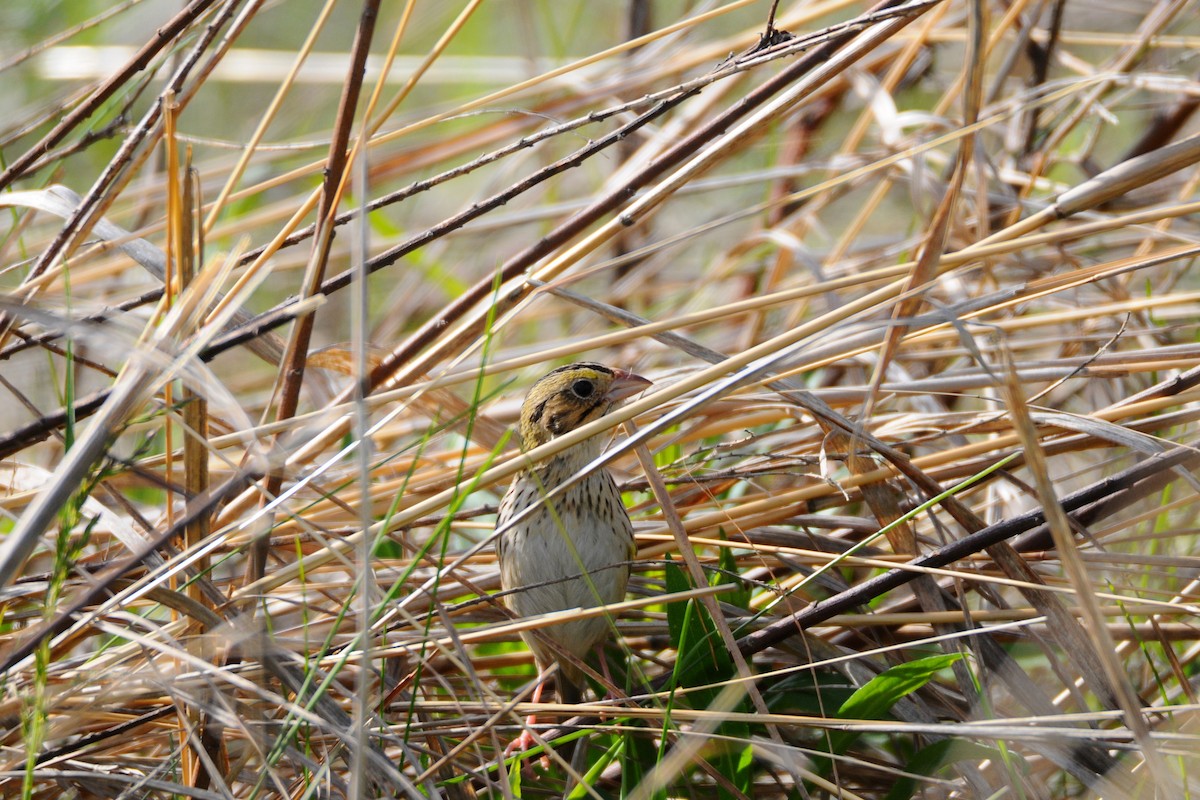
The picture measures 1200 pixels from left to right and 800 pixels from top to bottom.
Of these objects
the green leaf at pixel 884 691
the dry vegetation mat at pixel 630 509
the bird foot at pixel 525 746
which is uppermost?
the dry vegetation mat at pixel 630 509

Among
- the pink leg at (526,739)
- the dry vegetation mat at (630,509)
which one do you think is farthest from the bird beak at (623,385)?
the pink leg at (526,739)

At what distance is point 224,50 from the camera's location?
105 inches

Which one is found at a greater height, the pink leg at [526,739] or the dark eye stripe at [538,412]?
the dark eye stripe at [538,412]

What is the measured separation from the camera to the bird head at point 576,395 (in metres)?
3.19

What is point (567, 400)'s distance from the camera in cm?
323

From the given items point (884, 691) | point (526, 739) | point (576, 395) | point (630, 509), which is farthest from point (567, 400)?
point (884, 691)

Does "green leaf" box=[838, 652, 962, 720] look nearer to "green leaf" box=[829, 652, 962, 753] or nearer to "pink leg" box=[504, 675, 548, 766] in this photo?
"green leaf" box=[829, 652, 962, 753]

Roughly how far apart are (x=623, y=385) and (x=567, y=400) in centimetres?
18

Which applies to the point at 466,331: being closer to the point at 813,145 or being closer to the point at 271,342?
the point at 271,342

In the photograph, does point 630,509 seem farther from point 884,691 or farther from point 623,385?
point 884,691

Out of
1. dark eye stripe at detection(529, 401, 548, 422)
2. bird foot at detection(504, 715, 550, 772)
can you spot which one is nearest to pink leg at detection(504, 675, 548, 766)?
bird foot at detection(504, 715, 550, 772)

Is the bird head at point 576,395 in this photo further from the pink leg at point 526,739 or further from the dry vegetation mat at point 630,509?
the pink leg at point 526,739

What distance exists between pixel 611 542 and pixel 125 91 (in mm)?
1884

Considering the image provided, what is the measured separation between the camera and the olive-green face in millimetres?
3197
